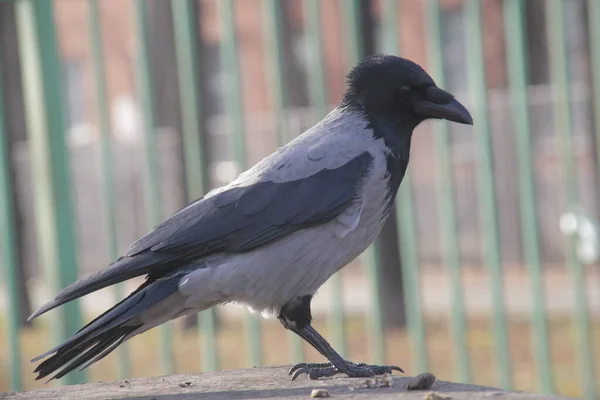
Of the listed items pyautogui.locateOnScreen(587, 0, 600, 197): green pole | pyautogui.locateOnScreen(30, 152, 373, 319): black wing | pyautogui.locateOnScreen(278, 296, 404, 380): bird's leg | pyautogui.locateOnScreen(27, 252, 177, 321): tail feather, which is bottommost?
pyautogui.locateOnScreen(278, 296, 404, 380): bird's leg

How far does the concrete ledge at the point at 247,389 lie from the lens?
2.76 m

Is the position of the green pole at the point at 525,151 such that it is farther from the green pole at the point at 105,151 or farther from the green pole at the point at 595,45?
the green pole at the point at 105,151

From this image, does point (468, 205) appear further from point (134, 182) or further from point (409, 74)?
point (409, 74)

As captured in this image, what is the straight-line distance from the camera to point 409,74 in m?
3.64

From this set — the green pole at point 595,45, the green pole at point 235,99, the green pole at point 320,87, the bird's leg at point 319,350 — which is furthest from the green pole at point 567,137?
the bird's leg at point 319,350

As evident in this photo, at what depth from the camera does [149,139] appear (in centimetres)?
512

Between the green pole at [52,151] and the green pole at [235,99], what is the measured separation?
2.58ft

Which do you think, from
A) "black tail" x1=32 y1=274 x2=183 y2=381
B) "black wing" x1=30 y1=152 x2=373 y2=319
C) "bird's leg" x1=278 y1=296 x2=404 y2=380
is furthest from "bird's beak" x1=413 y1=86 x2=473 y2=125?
"black tail" x1=32 y1=274 x2=183 y2=381

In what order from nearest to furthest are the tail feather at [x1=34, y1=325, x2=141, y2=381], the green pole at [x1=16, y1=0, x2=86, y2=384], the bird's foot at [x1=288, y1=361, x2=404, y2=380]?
1. the tail feather at [x1=34, y1=325, x2=141, y2=381]
2. the bird's foot at [x1=288, y1=361, x2=404, y2=380]
3. the green pole at [x1=16, y1=0, x2=86, y2=384]

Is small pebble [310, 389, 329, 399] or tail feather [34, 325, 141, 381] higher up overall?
tail feather [34, 325, 141, 381]

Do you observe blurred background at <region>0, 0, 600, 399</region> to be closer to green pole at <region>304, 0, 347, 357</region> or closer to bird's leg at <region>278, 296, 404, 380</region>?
green pole at <region>304, 0, 347, 357</region>

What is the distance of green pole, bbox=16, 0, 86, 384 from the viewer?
189 inches

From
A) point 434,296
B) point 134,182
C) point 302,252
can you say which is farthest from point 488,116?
point 134,182

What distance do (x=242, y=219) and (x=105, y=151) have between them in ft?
6.25
